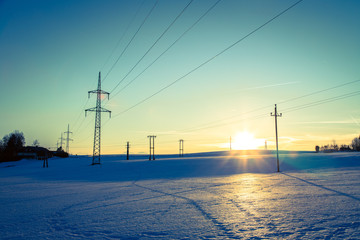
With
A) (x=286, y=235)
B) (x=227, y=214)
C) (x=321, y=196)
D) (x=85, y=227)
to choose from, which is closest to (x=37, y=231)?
(x=85, y=227)

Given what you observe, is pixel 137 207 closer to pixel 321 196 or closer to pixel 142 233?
pixel 142 233

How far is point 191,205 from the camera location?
33.2ft

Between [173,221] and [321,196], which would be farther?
[321,196]

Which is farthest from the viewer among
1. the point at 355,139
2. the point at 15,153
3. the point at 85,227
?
the point at 355,139

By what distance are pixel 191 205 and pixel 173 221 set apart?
8.13 feet

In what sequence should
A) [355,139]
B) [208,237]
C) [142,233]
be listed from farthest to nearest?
1. [355,139]
2. [142,233]
3. [208,237]

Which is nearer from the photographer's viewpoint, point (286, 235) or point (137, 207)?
point (286, 235)

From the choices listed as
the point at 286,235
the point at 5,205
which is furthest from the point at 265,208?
the point at 5,205

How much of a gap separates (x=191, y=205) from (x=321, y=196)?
6856 mm

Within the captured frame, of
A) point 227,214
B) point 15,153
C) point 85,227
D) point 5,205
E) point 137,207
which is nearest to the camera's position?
point 85,227

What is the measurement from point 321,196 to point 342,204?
1.97 meters

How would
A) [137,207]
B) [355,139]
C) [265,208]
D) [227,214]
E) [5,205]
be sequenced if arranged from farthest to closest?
[355,139]
[5,205]
[137,207]
[265,208]
[227,214]

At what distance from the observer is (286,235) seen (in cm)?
627

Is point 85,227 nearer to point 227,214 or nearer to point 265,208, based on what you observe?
point 227,214
